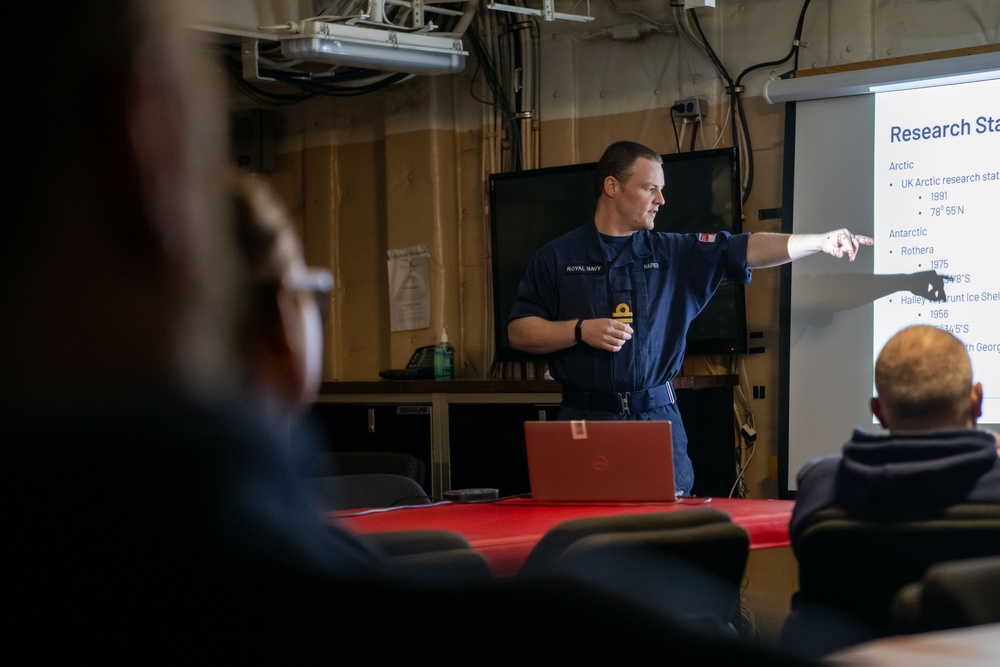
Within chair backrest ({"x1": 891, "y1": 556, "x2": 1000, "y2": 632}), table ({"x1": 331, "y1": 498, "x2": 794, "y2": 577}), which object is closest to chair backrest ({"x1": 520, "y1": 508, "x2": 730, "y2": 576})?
table ({"x1": 331, "y1": 498, "x2": 794, "y2": 577})

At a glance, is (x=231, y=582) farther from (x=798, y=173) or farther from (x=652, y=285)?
(x=798, y=173)

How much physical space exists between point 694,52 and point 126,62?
5.34m

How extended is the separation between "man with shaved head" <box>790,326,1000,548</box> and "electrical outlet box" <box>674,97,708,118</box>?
3134 mm

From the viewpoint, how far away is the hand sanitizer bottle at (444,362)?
563cm

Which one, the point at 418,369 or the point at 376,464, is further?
the point at 418,369

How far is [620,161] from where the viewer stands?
392cm

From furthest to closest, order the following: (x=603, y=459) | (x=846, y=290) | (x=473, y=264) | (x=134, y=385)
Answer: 1. (x=473, y=264)
2. (x=846, y=290)
3. (x=603, y=459)
4. (x=134, y=385)

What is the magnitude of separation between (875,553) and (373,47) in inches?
145

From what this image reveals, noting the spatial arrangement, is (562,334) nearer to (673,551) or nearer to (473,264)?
(673,551)

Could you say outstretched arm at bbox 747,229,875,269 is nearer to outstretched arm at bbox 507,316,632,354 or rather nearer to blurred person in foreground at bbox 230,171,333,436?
outstretched arm at bbox 507,316,632,354

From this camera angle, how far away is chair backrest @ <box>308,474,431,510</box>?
3.10 metres

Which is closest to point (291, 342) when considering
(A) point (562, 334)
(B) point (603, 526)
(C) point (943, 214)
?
(B) point (603, 526)

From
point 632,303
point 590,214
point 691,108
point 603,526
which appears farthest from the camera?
point 590,214

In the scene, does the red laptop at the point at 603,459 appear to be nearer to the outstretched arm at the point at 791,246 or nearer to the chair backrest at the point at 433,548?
the chair backrest at the point at 433,548
